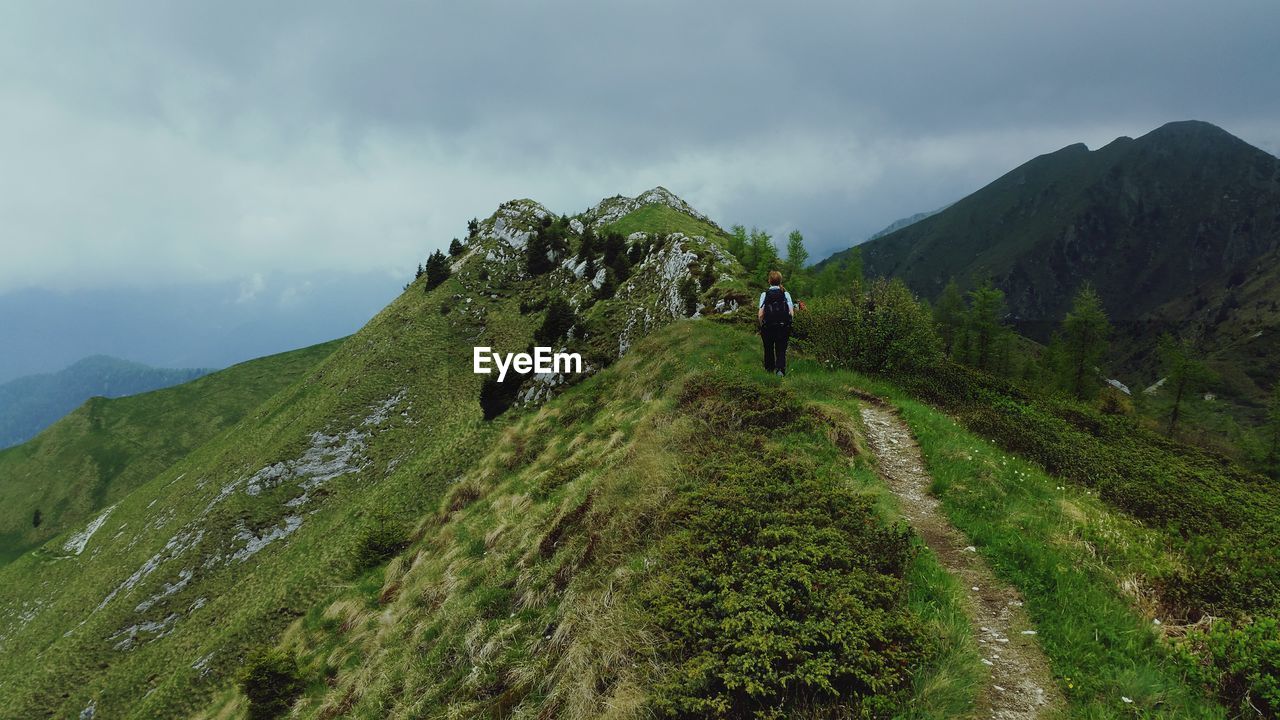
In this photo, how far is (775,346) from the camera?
17.5 metres

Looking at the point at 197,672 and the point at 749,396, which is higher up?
the point at 749,396

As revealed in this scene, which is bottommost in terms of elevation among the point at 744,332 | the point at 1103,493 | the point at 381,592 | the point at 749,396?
the point at 381,592

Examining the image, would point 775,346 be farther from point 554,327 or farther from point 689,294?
→ point 554,327

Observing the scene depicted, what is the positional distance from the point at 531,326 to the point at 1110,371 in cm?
23436

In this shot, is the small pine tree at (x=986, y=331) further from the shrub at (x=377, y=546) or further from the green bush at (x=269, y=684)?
the green bush at (x=269, y=684)

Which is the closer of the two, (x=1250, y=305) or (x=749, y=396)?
(x=749, y=396)

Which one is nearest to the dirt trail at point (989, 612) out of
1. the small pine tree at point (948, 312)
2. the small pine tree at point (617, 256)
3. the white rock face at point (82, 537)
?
the small pine tree at point (617, 256)

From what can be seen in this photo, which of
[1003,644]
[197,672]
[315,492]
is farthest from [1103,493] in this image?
[315,492]

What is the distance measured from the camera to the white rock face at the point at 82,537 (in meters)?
50.4

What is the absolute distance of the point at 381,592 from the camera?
1991 cm

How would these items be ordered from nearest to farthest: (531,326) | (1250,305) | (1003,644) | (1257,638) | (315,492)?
(1257,638) < (1003,644) < (315,492) < (531,326) < (1250,305)

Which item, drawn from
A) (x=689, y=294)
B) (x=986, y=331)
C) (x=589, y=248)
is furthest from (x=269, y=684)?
(x=986, y=331)

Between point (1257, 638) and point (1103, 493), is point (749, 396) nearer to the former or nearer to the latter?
point (1103, 493)

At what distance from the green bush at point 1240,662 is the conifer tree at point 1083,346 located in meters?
63.9
